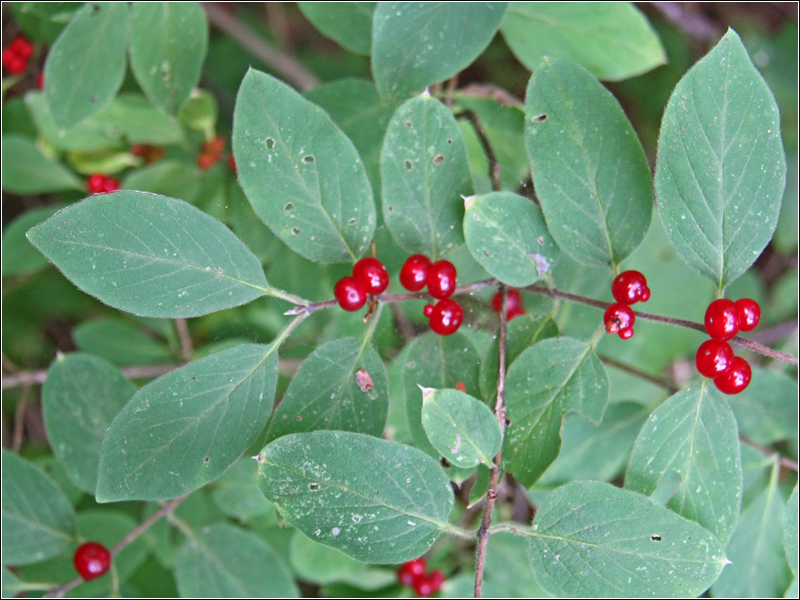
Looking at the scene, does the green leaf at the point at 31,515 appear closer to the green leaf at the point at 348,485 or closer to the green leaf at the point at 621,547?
the green leaf at the point at 348,485

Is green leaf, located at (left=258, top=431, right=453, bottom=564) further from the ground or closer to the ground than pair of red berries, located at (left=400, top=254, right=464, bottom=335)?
closer to the ground

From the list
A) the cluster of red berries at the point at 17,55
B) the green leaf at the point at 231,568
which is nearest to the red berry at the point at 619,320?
the green leaf at the point at 231,568

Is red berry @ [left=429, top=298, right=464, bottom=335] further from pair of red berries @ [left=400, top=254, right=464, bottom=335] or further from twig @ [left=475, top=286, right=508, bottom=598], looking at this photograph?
twig @ [left=475, top=286, right=508, bottom=598]

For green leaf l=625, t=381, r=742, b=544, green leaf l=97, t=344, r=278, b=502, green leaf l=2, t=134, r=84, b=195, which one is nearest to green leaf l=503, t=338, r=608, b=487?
green leaf l=625, t=381, r=742, b=544

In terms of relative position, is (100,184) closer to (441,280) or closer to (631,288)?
(441,280)

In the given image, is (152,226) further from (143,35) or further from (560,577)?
(560,577)

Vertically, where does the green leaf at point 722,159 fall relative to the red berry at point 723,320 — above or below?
above
